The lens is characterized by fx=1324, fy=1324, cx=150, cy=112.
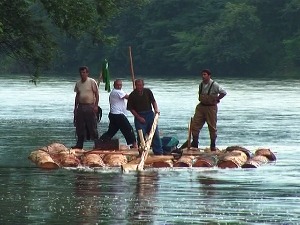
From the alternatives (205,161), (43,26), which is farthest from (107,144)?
(43,26)

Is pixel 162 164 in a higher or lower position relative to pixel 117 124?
lower

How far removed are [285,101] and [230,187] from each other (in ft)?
117

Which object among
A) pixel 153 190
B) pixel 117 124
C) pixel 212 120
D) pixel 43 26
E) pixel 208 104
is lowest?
pixel 153 190

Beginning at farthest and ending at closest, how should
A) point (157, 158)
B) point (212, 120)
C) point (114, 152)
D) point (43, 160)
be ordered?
point (212, 120)
point (114, 152)
point (43, 160)
point (157, 158)

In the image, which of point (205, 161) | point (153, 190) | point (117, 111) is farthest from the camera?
point (117, 111)

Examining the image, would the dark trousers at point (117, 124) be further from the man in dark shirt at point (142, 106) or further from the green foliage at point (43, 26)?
the green foliage at point (43, 26)

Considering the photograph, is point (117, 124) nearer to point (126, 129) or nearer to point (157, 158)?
point (126, 129)

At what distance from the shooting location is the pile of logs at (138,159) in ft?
78.4

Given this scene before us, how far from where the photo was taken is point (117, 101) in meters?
26.0

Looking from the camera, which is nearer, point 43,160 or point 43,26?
point 43,160

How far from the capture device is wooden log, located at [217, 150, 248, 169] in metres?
24.0

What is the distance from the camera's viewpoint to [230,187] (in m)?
20.8

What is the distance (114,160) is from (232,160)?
2156mm

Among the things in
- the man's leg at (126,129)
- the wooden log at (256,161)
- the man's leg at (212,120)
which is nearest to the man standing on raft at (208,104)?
the man's leg at (212,120)
